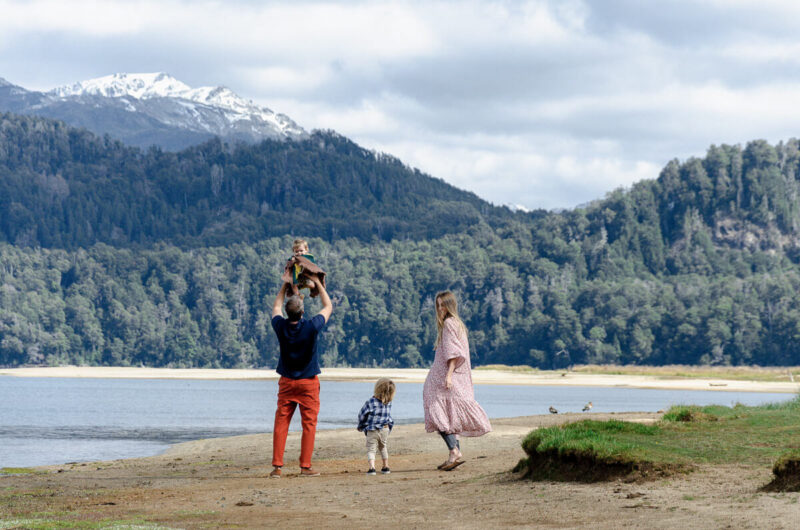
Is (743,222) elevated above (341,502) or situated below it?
above

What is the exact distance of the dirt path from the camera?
9109 millimetres

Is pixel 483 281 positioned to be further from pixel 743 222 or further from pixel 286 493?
pixel 286 493

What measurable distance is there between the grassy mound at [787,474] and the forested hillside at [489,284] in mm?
131230

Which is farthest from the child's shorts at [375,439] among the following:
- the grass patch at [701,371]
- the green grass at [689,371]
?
the grass patch at [701,371]

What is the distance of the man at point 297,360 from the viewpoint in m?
13.4

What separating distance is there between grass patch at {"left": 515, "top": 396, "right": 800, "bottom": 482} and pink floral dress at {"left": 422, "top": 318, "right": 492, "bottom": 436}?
1221 millimetres

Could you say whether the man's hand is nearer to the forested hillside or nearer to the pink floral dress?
the pink floral dress

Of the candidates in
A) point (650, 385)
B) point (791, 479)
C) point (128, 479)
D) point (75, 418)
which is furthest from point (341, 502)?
point (650, 385)

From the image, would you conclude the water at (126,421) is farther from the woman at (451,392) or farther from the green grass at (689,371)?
the green grass at (689,371)

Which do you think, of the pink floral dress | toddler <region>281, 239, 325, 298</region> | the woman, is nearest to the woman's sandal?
the woman

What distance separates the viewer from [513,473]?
1267 centimetres

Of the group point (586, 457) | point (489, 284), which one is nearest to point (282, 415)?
point (586, 457)

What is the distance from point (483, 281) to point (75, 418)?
125m

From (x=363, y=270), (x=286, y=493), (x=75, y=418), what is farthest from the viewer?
(x=363, y=270)
